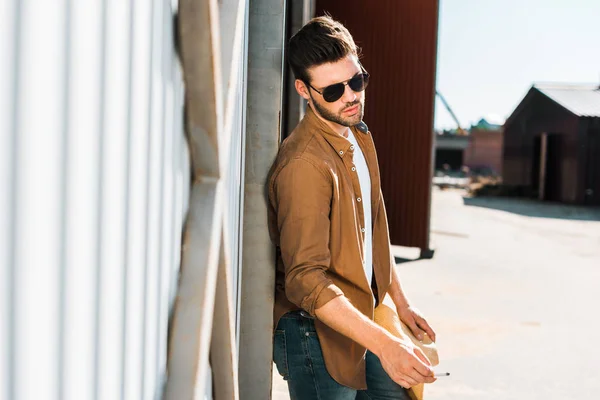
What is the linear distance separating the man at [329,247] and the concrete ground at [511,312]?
202cm

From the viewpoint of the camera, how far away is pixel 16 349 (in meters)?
0.79

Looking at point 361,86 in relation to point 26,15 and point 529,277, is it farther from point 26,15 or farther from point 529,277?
point 529,277

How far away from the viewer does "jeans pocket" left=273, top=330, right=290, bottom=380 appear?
2555mm

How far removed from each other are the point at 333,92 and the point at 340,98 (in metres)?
0.03

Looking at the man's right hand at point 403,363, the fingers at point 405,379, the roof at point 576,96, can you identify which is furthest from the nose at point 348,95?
the roof at point 576,96

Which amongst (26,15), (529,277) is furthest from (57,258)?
(529,277)

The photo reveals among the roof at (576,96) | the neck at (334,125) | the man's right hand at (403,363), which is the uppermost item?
the roof at (576,96)

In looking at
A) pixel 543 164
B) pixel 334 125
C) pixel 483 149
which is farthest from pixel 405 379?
pixel 483 149

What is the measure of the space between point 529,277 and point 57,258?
29.1 feet

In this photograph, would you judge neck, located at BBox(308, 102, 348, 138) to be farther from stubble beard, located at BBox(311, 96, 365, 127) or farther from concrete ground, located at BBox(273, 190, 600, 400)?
concrete ground, located at BBox(273, 190, 600, 400)

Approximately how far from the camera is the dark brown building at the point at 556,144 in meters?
26.9

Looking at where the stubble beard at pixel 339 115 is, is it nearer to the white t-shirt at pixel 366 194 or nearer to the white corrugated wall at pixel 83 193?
the white t-shirt at pixel 366 194

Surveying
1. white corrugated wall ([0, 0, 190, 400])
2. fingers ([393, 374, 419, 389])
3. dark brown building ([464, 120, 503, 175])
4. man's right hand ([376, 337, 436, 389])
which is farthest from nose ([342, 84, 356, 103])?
dark brown building ([464, 120, 503, 175])

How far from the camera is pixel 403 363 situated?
83.6 inches
